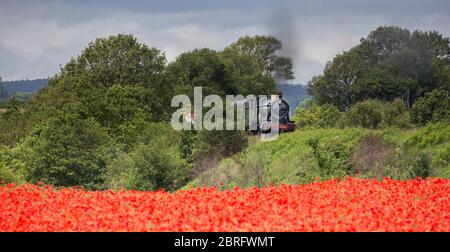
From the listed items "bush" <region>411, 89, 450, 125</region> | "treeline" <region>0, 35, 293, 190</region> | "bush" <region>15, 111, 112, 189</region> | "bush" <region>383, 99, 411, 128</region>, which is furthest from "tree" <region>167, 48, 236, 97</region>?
"bush" <region>15, 111, 112, 189</region>

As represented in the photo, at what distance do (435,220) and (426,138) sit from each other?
817 inches

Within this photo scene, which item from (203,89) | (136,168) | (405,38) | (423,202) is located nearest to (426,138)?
(136,168)

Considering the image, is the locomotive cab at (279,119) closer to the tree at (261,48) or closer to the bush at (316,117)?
the bush at (316,117)

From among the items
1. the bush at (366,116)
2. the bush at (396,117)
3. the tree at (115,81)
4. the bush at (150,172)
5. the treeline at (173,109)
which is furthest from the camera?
the tree at (115,81)

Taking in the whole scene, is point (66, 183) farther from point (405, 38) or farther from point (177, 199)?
point (405, 38)

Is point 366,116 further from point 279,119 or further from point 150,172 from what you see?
point 150,172

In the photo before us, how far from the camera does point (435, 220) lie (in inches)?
624

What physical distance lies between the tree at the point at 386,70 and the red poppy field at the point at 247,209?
74.5m

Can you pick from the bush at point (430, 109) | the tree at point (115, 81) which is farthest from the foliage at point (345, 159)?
the tree at point (115, 81)

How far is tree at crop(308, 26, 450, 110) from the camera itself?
94.4 m

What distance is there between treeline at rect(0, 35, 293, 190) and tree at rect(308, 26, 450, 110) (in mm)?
5393

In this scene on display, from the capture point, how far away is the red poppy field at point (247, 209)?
1549 cm

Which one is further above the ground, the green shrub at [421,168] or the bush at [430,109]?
the bush at [430,109]

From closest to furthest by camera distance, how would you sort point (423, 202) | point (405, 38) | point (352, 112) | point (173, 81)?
point (423, 202)
point (352, 112)
point (173, 81)
point (405, 38)
